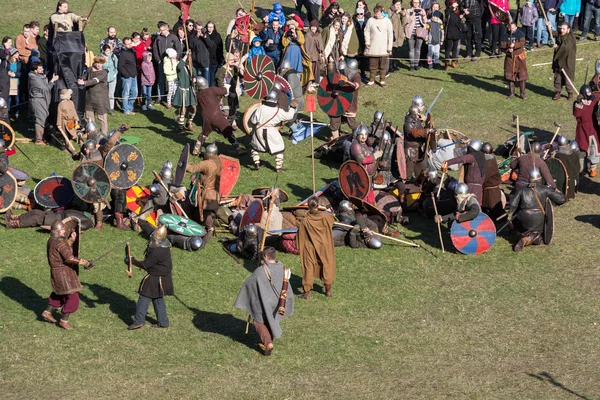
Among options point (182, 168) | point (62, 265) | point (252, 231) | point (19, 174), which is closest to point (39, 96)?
point (19, 174)

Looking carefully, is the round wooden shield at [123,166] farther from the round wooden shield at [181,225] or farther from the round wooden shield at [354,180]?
the round wooden shield at [354,180]

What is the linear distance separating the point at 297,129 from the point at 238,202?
490cm

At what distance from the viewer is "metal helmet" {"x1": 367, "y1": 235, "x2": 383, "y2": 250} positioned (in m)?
19.1

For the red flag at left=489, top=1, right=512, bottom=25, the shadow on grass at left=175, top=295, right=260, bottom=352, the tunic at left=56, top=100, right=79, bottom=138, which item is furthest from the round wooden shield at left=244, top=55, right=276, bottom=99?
the shadow on grass at left=175, top=295, right=260, bottom=352

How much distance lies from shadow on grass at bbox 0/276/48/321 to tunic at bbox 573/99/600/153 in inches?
471

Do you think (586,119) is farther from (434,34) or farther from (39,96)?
(39,96)

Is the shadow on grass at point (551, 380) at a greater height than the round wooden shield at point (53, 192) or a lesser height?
lesser

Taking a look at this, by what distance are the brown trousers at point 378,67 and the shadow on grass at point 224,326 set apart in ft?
42.0

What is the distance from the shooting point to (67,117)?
2202cm

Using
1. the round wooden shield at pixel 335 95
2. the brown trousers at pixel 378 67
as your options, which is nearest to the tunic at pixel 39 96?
the round wooden shield at pixel 335 95

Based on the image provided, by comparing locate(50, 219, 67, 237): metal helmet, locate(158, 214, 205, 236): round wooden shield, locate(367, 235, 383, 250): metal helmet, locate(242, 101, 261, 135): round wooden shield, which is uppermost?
locate(242, 101, 261, 135): round wooden shield

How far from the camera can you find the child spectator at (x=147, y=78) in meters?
24.8

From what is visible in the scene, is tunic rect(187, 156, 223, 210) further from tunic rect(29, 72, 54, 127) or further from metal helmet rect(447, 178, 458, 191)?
tunic rect(29, 72, 54, 127)

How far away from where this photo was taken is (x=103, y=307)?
1622 cm
